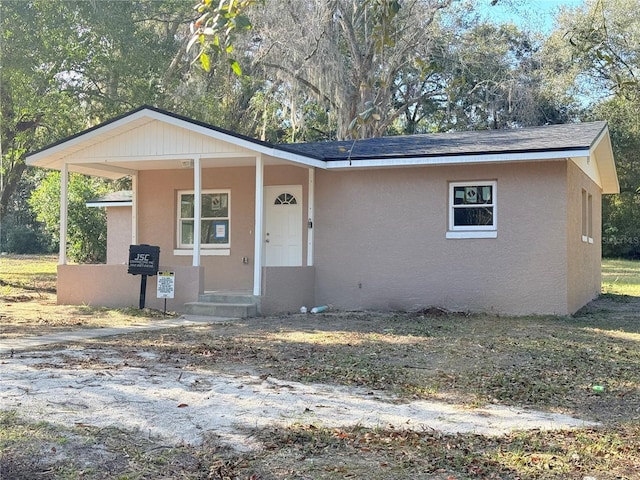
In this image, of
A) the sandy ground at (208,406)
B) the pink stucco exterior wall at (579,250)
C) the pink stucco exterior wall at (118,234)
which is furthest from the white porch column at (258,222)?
the pink stucco exterior wall at (118,234)

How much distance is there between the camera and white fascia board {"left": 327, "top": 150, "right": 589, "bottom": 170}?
441 inches

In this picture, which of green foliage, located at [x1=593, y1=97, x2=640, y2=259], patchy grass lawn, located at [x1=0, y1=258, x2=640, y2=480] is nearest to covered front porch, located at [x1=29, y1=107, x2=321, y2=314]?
patchy grass lawn, located at [x1=0, y1=258, x2=640, y2=480]

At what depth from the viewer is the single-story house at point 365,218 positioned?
11875 millimetres

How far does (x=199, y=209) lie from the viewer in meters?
12.3

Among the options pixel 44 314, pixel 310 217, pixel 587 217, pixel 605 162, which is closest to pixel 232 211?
pixel 310 217

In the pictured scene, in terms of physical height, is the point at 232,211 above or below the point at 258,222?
above

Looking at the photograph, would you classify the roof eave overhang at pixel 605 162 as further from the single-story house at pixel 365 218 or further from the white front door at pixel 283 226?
the white front door at pixel 283 226

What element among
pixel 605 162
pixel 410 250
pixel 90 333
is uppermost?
pixel 605 162

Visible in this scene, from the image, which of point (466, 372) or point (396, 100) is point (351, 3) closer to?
point (396, 100)

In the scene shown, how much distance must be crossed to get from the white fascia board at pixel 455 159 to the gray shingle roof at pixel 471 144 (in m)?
0.07

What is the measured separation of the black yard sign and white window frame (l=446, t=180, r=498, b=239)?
5.63 meters

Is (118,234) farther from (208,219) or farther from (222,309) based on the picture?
(222,309)

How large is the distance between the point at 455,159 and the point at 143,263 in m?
6.18

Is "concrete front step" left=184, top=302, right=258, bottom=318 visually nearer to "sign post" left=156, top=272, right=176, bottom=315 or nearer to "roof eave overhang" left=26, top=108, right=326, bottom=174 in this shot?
"sign post" left=156, top=272, right=176, bottom=315
